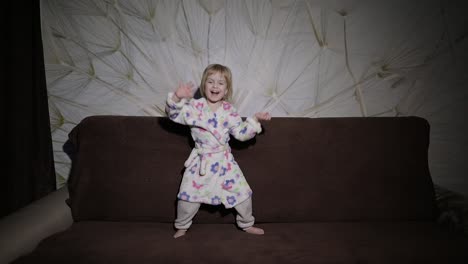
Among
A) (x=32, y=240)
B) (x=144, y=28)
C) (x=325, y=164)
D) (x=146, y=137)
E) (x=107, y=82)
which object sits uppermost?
(x=144, y=28)

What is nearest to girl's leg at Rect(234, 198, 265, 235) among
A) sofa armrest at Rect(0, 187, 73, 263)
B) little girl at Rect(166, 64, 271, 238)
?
little girl at Rect(166, 64, 271, 238)

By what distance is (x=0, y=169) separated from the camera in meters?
1.58

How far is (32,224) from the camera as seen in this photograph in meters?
1.36

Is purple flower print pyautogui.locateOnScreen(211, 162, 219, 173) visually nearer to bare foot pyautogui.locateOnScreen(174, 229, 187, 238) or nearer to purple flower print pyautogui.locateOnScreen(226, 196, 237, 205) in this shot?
purple flower print pyautogui.locateOnScreen(226, 196, 237, 205)

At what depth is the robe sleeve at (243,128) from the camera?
1.50 metres

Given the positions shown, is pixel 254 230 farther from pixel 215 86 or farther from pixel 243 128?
pixel 215 86

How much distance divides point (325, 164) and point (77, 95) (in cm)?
155

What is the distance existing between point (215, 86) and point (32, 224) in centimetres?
104

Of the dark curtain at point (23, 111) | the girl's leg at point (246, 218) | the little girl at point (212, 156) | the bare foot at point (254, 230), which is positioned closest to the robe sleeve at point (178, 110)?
the little girl at point (212, 156)

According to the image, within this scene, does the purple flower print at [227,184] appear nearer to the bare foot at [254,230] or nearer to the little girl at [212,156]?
the little girl at [212,156]

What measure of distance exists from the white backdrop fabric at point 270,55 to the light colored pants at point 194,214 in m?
0.66

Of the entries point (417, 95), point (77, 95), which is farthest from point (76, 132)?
point (417, 95)

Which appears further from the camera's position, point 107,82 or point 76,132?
point 107,82

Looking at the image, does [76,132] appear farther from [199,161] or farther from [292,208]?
[292,208]
